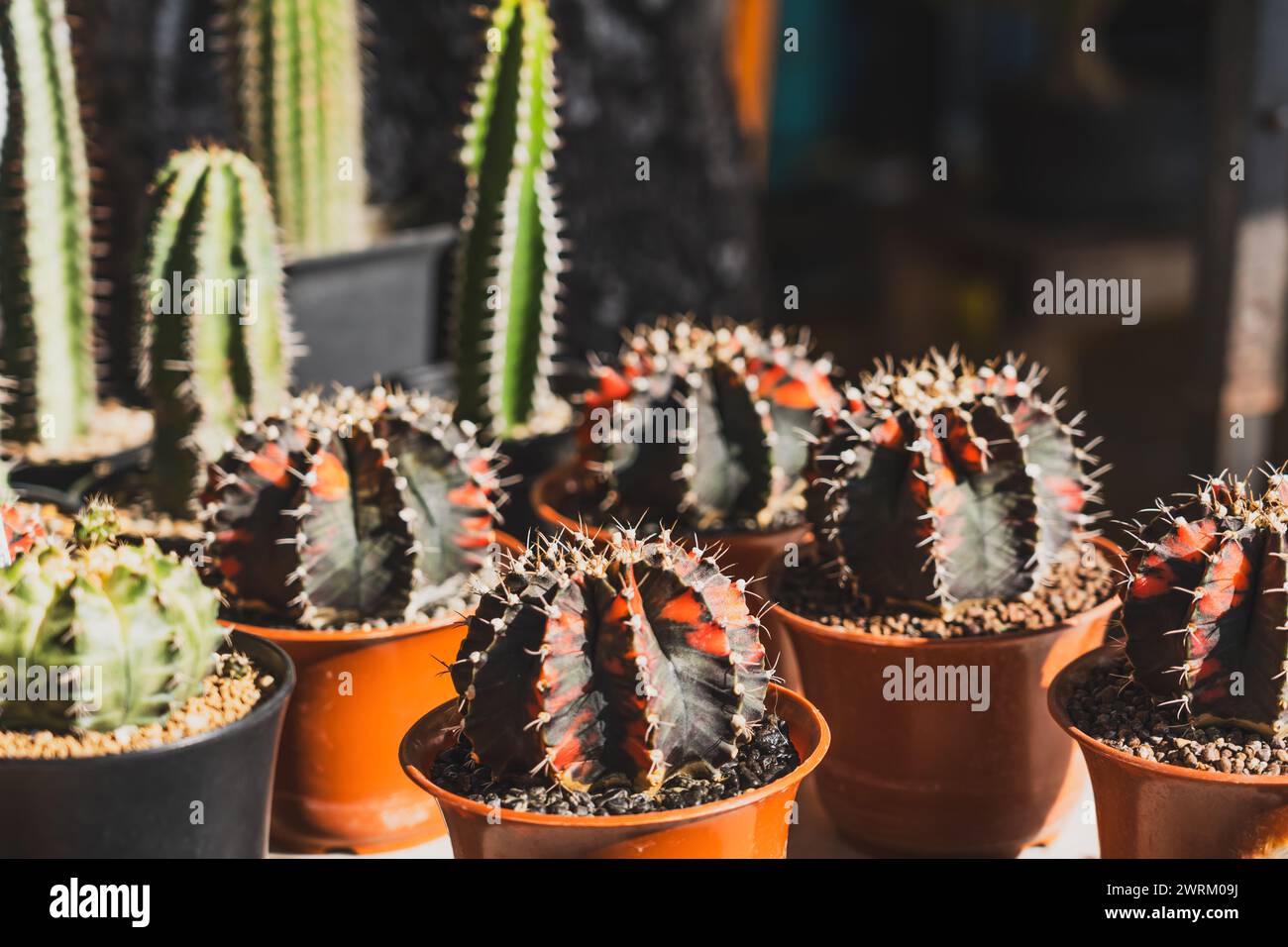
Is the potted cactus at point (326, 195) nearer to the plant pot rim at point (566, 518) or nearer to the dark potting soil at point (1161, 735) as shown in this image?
the plant pot rim at point (566, 518)

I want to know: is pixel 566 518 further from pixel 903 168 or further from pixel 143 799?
pixel 903 168

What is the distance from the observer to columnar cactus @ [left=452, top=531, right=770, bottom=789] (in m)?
1.54

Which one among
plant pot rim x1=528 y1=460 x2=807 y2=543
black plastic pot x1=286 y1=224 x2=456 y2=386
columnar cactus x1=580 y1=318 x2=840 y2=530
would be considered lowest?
plant pot rim x1=528 y1=460 x2=807 y2=543

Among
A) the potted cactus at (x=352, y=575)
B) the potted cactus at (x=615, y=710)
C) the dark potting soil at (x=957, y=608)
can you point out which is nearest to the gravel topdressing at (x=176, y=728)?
the potted cactus at (x=352, y=575)

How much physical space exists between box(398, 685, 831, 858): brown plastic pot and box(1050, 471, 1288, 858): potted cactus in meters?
0.38

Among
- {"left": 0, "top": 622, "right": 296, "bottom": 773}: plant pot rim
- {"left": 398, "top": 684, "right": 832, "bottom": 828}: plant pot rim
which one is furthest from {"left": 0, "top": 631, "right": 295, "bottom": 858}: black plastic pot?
{"left": 398, "top": 684, "right": 832, "bottom": 828}: plant pot rim

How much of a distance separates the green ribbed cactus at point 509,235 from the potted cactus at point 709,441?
0.44 m

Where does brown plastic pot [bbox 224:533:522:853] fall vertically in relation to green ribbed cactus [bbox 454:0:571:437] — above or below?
below

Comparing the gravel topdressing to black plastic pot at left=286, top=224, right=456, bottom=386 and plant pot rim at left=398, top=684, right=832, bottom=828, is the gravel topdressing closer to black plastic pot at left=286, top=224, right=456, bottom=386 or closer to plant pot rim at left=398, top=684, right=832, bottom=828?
plant pot rim at left=398, top=684, right=832, bottom=828

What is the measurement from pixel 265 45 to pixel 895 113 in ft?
16.9

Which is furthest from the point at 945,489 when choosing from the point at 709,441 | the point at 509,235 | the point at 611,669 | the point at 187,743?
the point at 509,235

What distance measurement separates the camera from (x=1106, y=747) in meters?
1.67

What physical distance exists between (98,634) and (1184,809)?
1.21 m

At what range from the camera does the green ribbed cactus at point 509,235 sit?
2.67 meters
